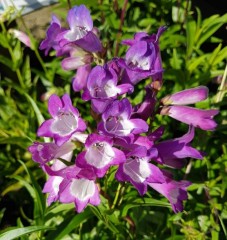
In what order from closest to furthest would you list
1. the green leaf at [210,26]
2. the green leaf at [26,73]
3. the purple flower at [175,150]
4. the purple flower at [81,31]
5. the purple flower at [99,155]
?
the purple flower at [99,155], the purple flower at [175,150], the purple flower at [81,31], the green leaf at [210,26], the green leaf at [26,73]

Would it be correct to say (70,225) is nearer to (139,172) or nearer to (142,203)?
(142,203)

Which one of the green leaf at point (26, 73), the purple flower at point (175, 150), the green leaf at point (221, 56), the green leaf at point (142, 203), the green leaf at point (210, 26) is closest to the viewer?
the purple flower at point (175, 150)

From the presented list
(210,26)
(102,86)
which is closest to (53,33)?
(102,86)

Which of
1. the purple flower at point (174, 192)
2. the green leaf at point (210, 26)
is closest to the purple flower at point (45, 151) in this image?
the purple flower at point (174, 192)

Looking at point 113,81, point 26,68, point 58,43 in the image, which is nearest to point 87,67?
point 58,43

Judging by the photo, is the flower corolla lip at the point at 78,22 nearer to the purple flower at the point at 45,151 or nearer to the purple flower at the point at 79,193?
the purple flower at the point at 45,151

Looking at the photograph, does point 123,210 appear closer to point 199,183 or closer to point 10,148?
point 199,183
